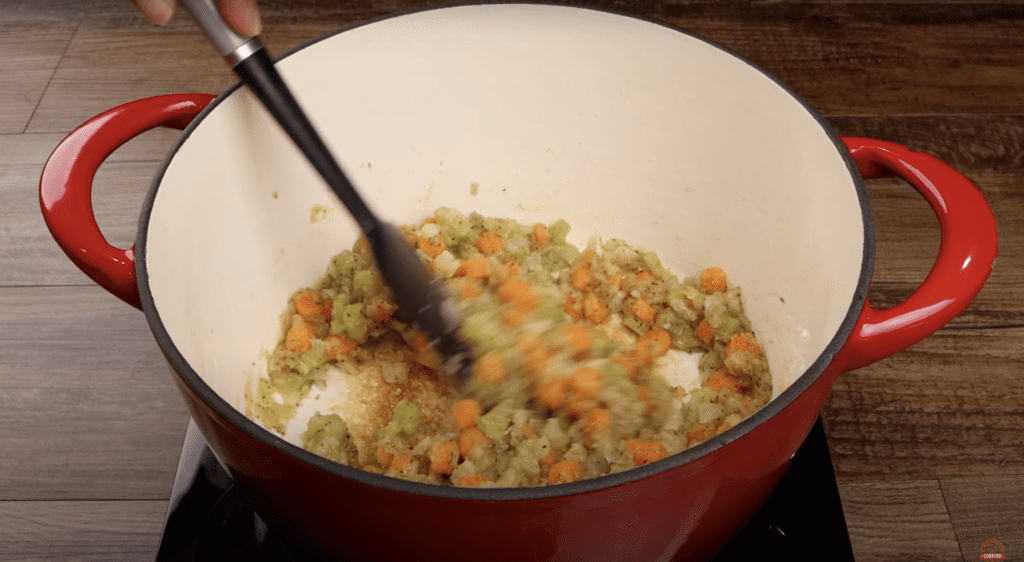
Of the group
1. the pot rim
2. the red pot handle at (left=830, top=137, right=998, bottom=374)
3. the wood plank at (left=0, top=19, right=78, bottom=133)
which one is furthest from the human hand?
the wood plank at (left=0, top=19, right=78, bottom=133)

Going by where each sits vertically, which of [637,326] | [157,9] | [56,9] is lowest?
[637,326]

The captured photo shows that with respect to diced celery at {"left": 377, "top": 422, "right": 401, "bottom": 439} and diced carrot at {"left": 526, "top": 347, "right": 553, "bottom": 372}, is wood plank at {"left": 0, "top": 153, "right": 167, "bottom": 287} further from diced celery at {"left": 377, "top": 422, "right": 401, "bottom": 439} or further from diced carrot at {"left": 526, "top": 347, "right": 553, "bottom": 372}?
diced carrot at {"left": 526, "top": 347, "right": 553, "bottom": 372}

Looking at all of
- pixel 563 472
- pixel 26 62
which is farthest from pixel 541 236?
pixel 26 62

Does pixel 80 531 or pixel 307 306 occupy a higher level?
pixel 307 306

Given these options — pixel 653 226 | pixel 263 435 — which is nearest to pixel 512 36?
pixel 653 226

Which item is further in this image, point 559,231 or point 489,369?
point 559,231

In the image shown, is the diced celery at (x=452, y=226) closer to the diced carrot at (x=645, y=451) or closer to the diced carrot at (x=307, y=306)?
the diced carrot at (x=307, y=306)

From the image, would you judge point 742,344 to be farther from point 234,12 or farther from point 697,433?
point 234,12
